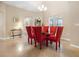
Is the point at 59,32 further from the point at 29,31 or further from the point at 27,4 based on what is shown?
the point at 27,4

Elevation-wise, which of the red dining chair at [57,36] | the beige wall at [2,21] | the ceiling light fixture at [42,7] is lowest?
the red dining chair at [57,36]

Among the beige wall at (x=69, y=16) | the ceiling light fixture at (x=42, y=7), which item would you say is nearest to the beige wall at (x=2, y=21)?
the ceiling light fixture at (x=42, y=7)

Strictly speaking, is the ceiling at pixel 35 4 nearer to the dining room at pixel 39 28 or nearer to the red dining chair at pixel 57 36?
the dining room at pixel 39 28

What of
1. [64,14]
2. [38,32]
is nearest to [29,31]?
[38,32]

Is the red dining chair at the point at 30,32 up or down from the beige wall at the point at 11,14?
down

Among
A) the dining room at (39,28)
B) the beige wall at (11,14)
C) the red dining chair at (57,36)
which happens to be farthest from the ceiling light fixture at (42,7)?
the red dining chair at (57,36)

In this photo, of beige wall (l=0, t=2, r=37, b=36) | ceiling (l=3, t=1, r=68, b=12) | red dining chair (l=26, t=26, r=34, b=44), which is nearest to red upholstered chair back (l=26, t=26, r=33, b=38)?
red dining chair (l=26, t=26, r=34, b=44)

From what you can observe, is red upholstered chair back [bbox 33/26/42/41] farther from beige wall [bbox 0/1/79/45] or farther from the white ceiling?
the white ceiling

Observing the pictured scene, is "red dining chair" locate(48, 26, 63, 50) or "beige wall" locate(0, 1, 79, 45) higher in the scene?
"beige wall" locate(0, 1, 79, 45)

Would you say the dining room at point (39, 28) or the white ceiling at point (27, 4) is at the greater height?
the white ceiling at point (27, 4)

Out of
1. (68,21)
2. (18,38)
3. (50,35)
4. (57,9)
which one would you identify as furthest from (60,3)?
(18,38)

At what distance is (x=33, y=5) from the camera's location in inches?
84.4

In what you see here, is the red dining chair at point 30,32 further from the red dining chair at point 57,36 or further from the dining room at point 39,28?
the red dining chair at point 57,36

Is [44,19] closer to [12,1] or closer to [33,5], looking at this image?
[33,5]
